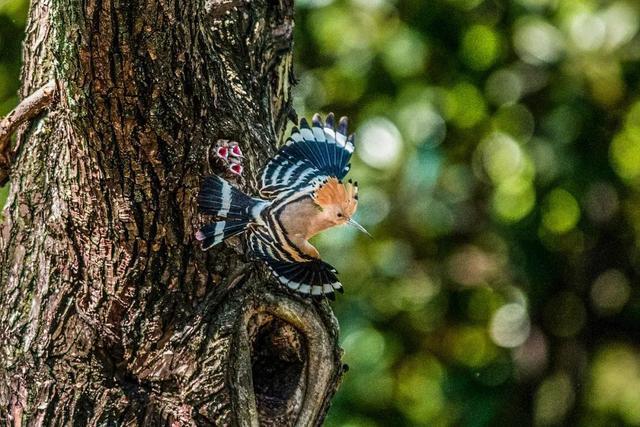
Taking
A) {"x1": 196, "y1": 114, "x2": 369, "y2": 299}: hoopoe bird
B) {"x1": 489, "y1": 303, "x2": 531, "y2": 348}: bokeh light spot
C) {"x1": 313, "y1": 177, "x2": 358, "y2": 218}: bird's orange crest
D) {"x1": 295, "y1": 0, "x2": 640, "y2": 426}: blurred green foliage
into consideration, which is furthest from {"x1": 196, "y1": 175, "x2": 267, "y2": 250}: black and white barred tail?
{"x1": 489, "y1": 303, "x2": 531, "y2": 348}: bokeh light spot

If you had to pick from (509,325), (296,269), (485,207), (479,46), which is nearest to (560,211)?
(485,207)

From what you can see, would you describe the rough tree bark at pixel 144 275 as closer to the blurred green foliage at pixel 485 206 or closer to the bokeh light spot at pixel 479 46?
the blurred green foliage at pixel 485 206

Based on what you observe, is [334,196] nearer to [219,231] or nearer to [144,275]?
[219,231]

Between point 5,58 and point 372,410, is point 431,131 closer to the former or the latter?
point 372,410

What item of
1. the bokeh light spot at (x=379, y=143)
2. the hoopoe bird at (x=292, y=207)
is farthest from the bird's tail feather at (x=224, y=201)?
the bokeh light spot at (x=379, y=143)

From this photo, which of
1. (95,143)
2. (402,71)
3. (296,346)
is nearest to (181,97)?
(95,143)

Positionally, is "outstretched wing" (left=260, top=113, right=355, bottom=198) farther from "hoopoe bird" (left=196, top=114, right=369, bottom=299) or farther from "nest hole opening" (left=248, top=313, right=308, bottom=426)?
"nest hole opening" (left=248, top=313, right=308, bottom=426)

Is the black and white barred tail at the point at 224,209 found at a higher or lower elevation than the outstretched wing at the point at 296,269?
higher
